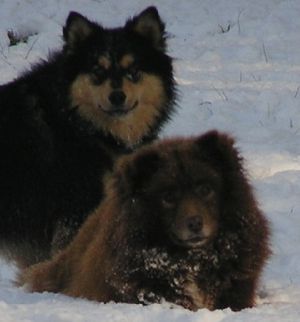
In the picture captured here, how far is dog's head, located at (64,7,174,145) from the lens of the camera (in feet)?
26.9

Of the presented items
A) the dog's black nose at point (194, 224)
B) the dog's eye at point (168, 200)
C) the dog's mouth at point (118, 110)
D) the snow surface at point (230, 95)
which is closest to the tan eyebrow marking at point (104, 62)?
the dog's mouth at point (118, 110)

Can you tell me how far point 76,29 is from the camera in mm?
8203

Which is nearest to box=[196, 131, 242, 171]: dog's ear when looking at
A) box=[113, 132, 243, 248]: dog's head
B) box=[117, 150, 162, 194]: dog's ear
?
box=[113, 132, 243, 248]: dog's head

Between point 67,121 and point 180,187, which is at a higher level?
point 180,187

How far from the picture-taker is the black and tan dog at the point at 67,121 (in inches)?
322

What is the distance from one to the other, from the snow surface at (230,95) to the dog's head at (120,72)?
3.56ft

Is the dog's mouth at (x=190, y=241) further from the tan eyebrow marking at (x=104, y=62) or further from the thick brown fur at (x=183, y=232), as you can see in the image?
the tan eyebrow marking at (x=104, y=62)

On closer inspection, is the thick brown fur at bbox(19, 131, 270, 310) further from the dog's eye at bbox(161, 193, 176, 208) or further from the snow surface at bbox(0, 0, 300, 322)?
the snow surface at bbox(0, 0, 300, 322)

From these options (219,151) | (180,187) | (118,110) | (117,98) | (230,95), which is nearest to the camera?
(180,187)

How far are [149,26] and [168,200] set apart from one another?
2718 millimetres

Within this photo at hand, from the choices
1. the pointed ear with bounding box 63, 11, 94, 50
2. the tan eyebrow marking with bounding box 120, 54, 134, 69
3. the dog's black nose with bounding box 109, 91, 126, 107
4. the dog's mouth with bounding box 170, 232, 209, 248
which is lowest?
the dog's black nose with bounding box 109, 91, 126, 107

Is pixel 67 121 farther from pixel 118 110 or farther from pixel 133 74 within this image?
pixel 133 74

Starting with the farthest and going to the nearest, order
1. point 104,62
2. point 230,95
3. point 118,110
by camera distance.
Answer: point 230,95
point 118,110
point 104,62

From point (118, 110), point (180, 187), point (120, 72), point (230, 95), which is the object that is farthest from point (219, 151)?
point (230, 95)
